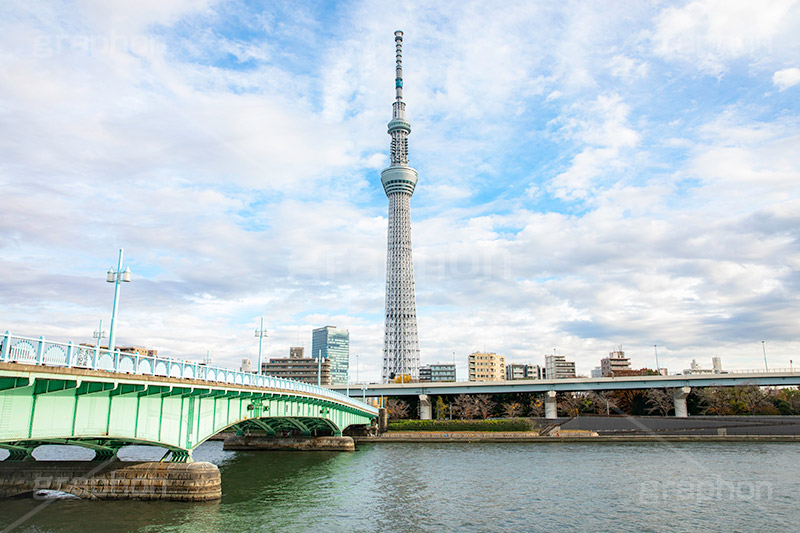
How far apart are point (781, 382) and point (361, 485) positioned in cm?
8433

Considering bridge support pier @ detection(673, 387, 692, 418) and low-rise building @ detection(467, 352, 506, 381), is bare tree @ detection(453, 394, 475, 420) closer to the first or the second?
bridge support pier @ detection(673, 387, 692, 418)

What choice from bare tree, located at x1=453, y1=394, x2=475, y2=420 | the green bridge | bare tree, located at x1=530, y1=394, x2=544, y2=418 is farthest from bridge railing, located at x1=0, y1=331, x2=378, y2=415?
bare tree, located at x1=530, y1=394, x2=544, y2=418

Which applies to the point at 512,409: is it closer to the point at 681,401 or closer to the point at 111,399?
the point at 681,401

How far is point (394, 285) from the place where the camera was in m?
176

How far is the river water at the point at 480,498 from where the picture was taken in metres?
26.8

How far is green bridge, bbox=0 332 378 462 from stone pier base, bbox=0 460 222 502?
4.32 feet

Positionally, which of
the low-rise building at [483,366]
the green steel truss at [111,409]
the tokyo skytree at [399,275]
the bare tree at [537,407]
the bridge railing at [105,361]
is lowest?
the bare tree at [537,407]

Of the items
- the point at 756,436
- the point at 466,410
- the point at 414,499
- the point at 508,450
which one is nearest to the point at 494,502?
the point at 414,499

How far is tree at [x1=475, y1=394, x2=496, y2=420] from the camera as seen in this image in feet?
355

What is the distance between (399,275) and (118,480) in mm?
146401

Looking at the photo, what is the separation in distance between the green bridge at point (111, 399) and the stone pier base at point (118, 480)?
132 cm

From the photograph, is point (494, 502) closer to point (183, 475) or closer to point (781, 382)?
point (183, 475)

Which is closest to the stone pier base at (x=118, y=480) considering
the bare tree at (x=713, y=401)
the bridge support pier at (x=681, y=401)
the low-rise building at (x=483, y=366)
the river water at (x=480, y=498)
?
the river water at (x=480, y=498)

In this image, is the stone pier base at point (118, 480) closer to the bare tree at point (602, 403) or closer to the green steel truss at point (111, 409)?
the green steel truss at point (111, 409)
